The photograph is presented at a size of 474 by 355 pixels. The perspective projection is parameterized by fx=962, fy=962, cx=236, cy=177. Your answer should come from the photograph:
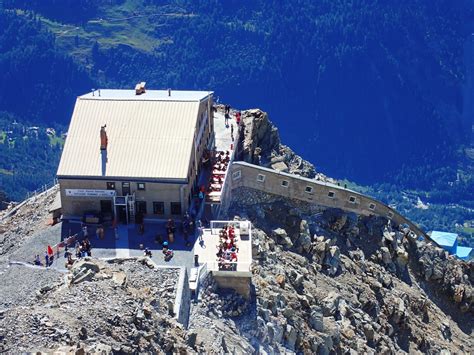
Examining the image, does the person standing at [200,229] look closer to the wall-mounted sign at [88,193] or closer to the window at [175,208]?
the window at [175,208]

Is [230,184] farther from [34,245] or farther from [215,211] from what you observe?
[34,245]

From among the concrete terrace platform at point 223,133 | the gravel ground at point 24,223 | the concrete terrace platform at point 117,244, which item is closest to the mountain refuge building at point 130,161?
the concrete terrace platform at point 117,244

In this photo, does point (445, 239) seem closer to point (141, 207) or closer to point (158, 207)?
point (158, 207)

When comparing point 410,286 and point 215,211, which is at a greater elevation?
point 215,211

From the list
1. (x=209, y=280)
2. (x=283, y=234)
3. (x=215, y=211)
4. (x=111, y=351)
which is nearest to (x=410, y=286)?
(x=283, y=234)

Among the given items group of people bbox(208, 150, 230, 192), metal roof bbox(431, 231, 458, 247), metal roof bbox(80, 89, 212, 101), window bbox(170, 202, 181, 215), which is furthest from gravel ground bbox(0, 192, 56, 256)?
metal roof bbox(431, 231, 458, 247)

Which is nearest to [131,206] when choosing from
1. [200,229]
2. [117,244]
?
[117,244]
